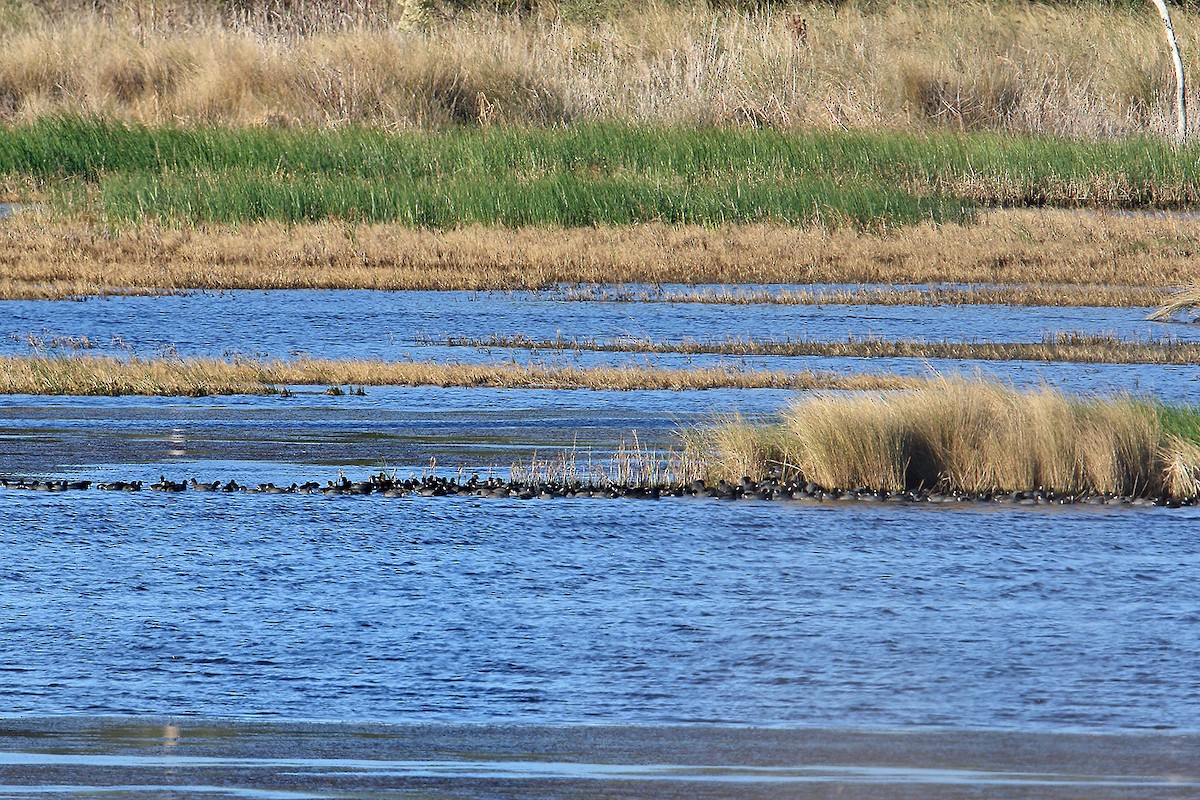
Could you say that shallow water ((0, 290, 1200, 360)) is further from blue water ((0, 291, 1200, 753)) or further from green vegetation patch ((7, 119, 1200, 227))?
blue water ((0, 291, 1200, 753))

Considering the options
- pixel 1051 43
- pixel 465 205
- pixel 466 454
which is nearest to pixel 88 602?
pixel 466 454

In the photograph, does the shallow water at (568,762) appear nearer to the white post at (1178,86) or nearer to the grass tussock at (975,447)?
the grass tussock at (975,447)

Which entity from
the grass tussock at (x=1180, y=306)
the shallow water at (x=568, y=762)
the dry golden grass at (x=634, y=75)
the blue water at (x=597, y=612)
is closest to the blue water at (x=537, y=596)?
the blue water at (x=597, y=612)

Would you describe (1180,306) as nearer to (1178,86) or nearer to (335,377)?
(335,377)

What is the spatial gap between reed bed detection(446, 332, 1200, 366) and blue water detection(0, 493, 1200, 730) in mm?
6107

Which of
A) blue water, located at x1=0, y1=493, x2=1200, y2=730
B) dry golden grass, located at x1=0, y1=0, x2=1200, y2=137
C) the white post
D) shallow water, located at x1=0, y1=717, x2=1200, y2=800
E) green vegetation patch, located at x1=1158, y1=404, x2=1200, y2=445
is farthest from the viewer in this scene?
dry golden grass, located at x1=0, y1=0, x2=1200, y2=137

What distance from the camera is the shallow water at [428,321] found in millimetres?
17688

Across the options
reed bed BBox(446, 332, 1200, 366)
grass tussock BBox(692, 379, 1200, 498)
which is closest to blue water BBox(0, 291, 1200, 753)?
grass tussock BBox(692, 379, 1200, 498)

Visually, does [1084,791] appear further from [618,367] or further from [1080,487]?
[618,367]

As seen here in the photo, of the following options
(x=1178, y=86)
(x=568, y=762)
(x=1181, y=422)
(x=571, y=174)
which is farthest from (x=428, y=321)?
(x=1178, y=86)

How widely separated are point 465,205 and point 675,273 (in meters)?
3.31

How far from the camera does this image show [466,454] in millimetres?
12336

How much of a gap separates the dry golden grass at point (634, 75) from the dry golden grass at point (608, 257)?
5635mm

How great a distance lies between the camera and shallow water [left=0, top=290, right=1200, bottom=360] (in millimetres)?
17688
